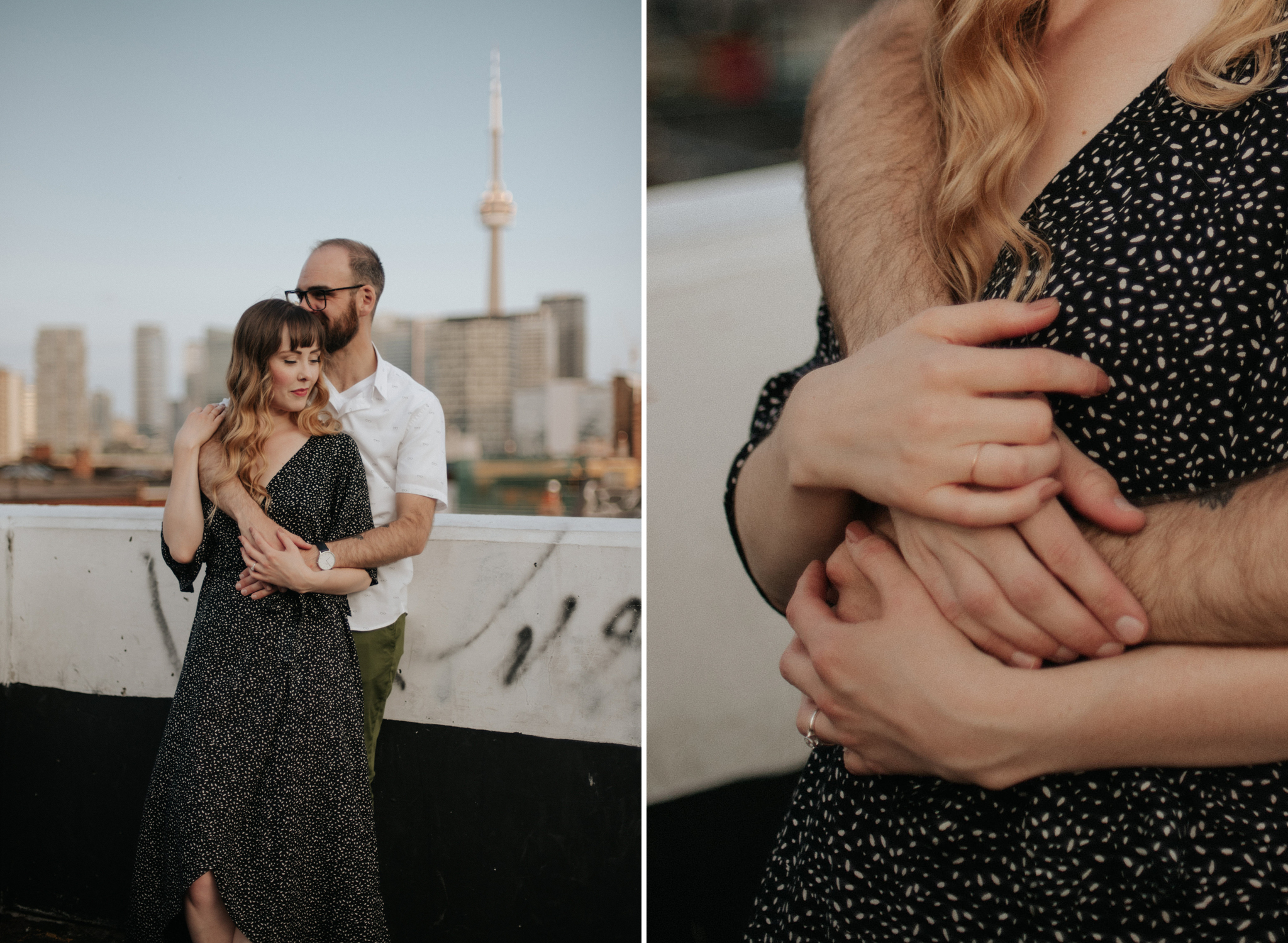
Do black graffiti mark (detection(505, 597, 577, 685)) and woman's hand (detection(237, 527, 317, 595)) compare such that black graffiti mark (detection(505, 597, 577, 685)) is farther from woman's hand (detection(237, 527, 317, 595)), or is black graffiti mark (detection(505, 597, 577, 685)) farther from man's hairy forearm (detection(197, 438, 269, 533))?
man's hairy forearm (detection(197, 438, 269, 533))

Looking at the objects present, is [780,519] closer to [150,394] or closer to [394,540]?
[394,540]

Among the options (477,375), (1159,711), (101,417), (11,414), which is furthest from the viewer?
(477,375)

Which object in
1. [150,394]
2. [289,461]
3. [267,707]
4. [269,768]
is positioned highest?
[150,394]

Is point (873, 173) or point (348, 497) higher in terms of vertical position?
point (873, 173)

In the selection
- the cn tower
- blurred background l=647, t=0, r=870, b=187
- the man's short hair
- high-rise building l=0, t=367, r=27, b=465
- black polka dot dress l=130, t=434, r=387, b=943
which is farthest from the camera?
the cn tower

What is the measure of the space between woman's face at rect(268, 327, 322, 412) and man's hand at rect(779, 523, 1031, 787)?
1419 mm

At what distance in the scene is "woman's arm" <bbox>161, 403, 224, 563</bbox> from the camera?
172 centimetres

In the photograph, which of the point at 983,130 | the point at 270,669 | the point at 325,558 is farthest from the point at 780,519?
the point at 270,669

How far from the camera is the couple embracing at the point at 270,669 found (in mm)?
1654

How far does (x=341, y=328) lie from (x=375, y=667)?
0.82m

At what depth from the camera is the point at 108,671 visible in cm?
231

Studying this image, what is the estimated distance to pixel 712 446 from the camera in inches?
89.6

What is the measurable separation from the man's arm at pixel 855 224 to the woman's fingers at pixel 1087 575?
19cm

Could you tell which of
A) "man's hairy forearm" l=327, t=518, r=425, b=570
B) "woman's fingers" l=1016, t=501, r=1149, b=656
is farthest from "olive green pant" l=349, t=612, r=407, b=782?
"woman's fingers" l=1016, t=501, r=1149, b=656
